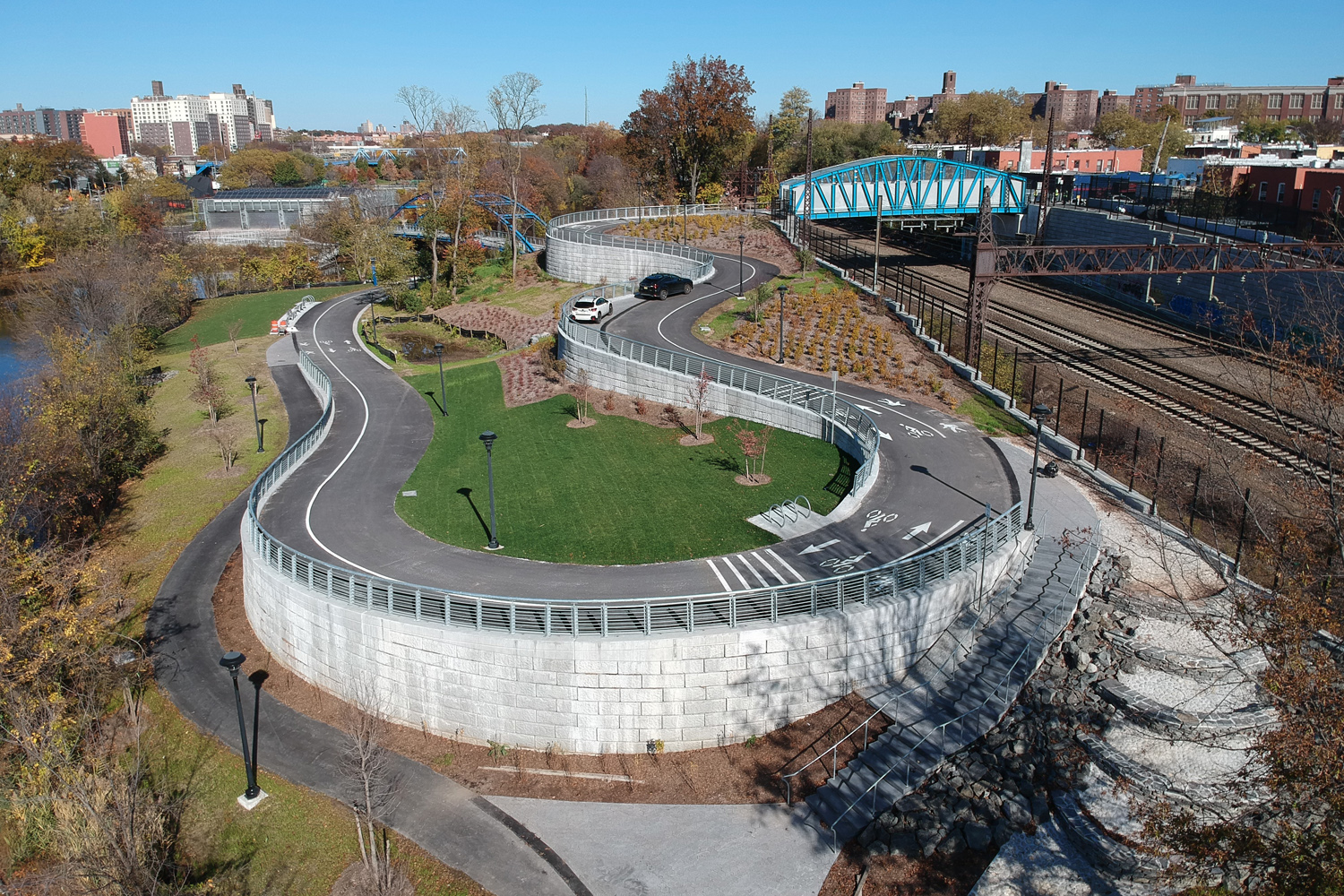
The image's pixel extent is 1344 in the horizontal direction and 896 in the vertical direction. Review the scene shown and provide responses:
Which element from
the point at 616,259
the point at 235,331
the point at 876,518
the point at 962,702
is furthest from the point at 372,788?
the point at 235,331

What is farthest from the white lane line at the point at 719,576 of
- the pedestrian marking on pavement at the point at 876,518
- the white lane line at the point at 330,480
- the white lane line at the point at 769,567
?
the white lane line at the point at 330,480

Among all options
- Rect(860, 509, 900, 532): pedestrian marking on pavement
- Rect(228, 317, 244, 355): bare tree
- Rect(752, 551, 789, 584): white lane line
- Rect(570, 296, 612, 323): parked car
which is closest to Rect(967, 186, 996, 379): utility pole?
Rect(860, 509, 900, 532): pedestrian marking on pavement

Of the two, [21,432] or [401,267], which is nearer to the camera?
[21,432]

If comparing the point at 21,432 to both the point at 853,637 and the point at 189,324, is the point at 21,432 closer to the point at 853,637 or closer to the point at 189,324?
the point at 853,637

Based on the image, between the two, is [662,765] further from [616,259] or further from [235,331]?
[235,331]

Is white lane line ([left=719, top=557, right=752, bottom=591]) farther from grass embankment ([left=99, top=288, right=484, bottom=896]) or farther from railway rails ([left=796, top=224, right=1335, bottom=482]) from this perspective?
railway rails ([left=796, top=224, right=1335, bottom=482])

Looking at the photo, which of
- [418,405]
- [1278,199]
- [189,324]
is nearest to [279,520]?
[418,405]

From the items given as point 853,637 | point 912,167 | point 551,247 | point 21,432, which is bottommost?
point 853,637

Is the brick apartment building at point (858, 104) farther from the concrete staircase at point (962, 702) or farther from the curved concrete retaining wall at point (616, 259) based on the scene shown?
the concrete staircase at point (962, 702)
